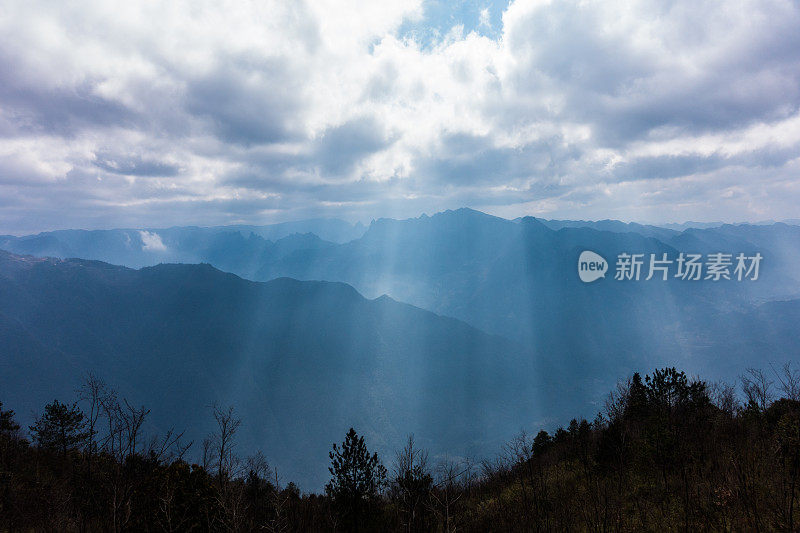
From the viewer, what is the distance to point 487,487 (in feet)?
137

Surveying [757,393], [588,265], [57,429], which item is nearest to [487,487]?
[757,393]

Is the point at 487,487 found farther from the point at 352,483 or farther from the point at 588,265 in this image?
the point at 588,265

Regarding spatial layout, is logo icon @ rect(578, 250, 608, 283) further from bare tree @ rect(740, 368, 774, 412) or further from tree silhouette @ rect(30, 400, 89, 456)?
Answer: tree silhouette @ rect(30, 400, 89, 456)

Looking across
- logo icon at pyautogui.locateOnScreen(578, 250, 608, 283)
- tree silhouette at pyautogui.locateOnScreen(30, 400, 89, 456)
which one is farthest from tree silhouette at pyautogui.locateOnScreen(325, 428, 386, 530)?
logo icon at pyautogui.locateOnScreen(578, 250, 608, 283)

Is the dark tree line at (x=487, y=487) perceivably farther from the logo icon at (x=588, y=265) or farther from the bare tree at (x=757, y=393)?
the logo icon at (x=588, y=265)

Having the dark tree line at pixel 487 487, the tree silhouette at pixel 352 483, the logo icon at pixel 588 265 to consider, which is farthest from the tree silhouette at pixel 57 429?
the logo icon at pixel 588 265

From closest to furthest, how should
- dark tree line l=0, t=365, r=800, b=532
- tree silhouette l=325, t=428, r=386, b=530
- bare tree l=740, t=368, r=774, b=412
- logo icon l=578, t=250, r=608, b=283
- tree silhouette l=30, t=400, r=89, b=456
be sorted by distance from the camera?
dark tree line l=0, t=365, r=800, b=532, tree silhouette l=325, t=428, r=386, b=530, bare tree l=740, t=368, r=774, b=412, tree silhouette l=30, t=400, r=89, b=456, logo icon l=578, t=250, r=608, b=283

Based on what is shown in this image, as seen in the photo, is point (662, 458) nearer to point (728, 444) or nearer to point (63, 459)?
point (728, 444)

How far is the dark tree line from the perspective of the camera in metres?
17.7

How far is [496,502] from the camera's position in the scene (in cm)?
3134

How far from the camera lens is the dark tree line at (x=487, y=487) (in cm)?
1773

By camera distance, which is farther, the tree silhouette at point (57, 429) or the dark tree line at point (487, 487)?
the tree silhouette at point (57, 429)

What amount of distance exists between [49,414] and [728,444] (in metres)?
80.5

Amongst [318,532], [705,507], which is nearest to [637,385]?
[705,507]
